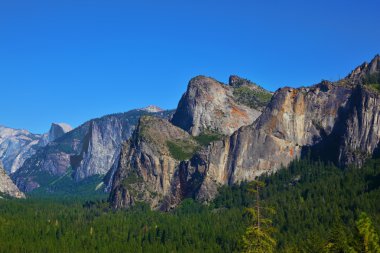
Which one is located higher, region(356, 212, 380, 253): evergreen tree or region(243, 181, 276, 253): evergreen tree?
region(356, 212, 380, 253): evergreen tree

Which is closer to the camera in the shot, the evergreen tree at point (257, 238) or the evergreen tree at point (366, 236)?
the evergreen tree at point (257, 238)

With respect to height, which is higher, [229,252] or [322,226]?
[322,226]

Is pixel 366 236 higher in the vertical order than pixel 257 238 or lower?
higher

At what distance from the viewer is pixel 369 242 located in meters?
84.9

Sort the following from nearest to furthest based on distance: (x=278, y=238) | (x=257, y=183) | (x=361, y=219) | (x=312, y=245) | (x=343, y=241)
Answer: (x=257, y=183)
(x=361, y=219)
(x=343, y=241)
(x=312, y=245)
(x=278, y=238)

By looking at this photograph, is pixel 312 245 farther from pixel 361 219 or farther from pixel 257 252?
pixel 257 252

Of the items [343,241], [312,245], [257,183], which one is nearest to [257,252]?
[257,183]

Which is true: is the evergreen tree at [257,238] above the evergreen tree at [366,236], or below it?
below

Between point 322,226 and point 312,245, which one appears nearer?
point 312,245

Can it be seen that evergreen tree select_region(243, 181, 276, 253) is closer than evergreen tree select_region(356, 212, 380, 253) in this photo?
Yes

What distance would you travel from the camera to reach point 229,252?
199 m

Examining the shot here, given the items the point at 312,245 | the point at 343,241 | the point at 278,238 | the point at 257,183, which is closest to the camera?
the point at 257,183

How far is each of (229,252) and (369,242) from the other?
11744 cm

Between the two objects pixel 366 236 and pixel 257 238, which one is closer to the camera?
pixel 257 238
